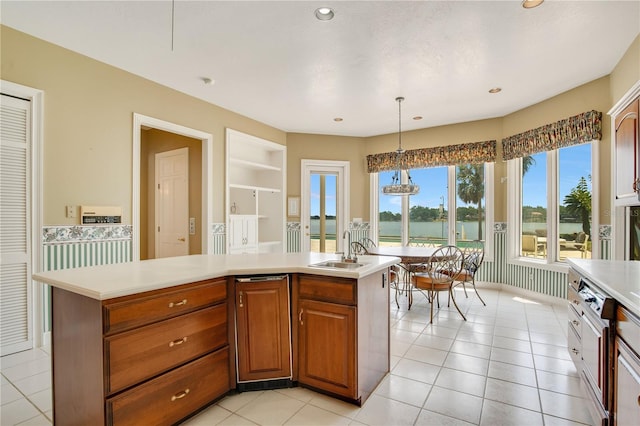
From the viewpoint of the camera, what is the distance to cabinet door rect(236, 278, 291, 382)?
83.7 inches

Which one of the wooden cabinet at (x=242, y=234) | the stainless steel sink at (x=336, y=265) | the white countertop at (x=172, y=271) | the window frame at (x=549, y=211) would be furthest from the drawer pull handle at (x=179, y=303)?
the window frame at (x=549, y=211)

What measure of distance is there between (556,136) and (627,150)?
185 centimetres

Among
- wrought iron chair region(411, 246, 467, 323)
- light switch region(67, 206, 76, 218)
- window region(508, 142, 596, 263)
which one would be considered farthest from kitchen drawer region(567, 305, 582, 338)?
light switch region(67, 206, 76, 218)

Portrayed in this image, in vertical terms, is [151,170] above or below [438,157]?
below

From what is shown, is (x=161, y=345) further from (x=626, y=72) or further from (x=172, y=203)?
(x=626, y=72)

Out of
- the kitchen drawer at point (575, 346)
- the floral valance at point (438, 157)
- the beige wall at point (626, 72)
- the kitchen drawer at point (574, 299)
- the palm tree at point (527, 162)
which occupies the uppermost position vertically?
the beige wall at point (626, 72)

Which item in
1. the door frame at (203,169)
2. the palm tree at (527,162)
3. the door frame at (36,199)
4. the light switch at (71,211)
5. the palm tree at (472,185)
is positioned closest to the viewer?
the door frame at (36,199)

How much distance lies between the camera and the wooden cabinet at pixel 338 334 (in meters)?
2.03

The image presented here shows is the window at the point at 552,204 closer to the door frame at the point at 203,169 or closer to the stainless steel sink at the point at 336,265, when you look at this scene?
the stainless steel sink at the point at 336,265

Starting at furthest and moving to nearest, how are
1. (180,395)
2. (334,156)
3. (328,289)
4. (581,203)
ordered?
(334,156) < (581,203) < (328,289) < (180,395)

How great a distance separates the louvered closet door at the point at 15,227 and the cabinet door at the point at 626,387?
167 inches

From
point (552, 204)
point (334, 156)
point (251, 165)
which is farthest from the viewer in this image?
point (334, 156)

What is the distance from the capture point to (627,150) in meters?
2.53

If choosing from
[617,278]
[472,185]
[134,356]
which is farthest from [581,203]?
[134,356]
